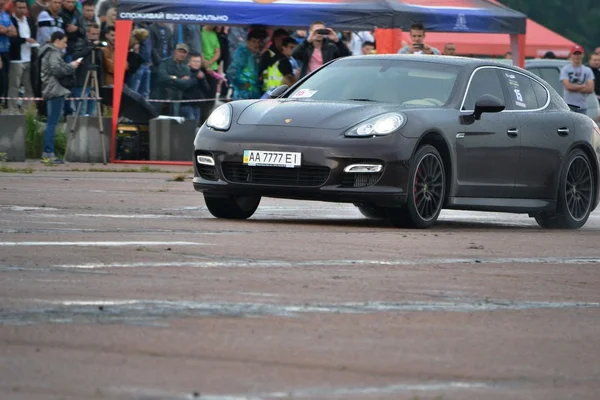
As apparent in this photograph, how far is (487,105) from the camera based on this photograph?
43.3 feet

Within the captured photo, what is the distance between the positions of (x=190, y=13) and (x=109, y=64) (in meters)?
1.75

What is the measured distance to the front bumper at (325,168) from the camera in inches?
480

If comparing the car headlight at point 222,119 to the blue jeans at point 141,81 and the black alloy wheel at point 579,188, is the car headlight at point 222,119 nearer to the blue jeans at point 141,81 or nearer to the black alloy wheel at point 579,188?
the black alloy wheel at point 579,188

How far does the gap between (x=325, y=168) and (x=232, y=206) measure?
3.72 feet

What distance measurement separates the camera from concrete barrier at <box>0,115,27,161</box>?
2289 centimetres

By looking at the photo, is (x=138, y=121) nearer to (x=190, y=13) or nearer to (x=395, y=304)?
(x=190, y=13)

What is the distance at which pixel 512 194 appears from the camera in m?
13.9

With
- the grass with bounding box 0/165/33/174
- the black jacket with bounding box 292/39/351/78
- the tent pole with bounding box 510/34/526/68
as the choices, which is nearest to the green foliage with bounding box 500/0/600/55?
the tent pole with bounding box 510/34/526/68

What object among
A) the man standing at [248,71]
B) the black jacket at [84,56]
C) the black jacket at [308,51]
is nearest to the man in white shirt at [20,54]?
the black jacket at [84,56]

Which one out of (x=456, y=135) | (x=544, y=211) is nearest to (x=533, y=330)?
(x=456, y=135)

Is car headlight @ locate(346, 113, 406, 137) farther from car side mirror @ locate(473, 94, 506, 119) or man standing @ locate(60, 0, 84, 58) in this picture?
man standing @ locate(60, 0, 84, 58)

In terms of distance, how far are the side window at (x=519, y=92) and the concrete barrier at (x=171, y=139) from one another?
33.9ft

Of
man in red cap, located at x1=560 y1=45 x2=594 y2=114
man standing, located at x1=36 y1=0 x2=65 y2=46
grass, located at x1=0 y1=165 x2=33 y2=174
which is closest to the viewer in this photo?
grass, located at x1=0 y1=165 x2=33 y2=174

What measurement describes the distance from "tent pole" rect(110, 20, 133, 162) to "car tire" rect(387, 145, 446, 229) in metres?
11.6
